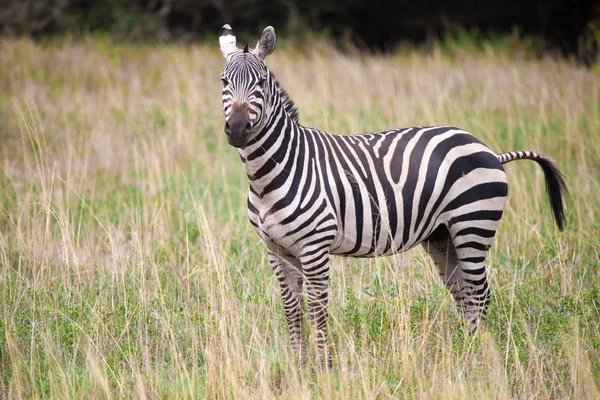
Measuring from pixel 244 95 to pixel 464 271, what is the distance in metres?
2.04

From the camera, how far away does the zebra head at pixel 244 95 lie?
3.71m

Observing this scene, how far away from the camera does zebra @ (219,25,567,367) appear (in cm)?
404

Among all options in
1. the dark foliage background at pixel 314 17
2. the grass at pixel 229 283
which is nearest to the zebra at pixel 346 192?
the grass at pixel 229 283

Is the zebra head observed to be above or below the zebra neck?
above

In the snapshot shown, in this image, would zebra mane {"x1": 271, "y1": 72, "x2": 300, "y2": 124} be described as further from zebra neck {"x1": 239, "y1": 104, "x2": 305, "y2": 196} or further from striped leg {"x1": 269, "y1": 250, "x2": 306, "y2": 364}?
striped leg {"x1": 269, "y1": 250, "x2": 306, "y2": 364}

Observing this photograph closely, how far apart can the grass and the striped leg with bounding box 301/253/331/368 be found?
119mm

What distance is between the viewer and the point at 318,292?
416cm

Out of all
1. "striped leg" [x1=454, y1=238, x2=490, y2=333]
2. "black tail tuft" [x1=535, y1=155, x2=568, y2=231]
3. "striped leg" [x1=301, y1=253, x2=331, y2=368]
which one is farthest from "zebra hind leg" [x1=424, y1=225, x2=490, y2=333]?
"striped leg" [x1=301, y1=253, x2=331, y2=368]

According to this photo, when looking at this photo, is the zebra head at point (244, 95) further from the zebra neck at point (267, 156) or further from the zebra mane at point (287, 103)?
the zebra mane at point (287, 103)

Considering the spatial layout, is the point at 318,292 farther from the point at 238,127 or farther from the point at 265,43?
the point at 265,43

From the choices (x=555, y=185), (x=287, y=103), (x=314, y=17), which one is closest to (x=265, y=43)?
(x=287, y=103)

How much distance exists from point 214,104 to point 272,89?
670 centimetres

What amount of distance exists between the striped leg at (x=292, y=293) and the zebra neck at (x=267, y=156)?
0.53 m

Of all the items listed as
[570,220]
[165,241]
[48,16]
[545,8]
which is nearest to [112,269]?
[165,241]
